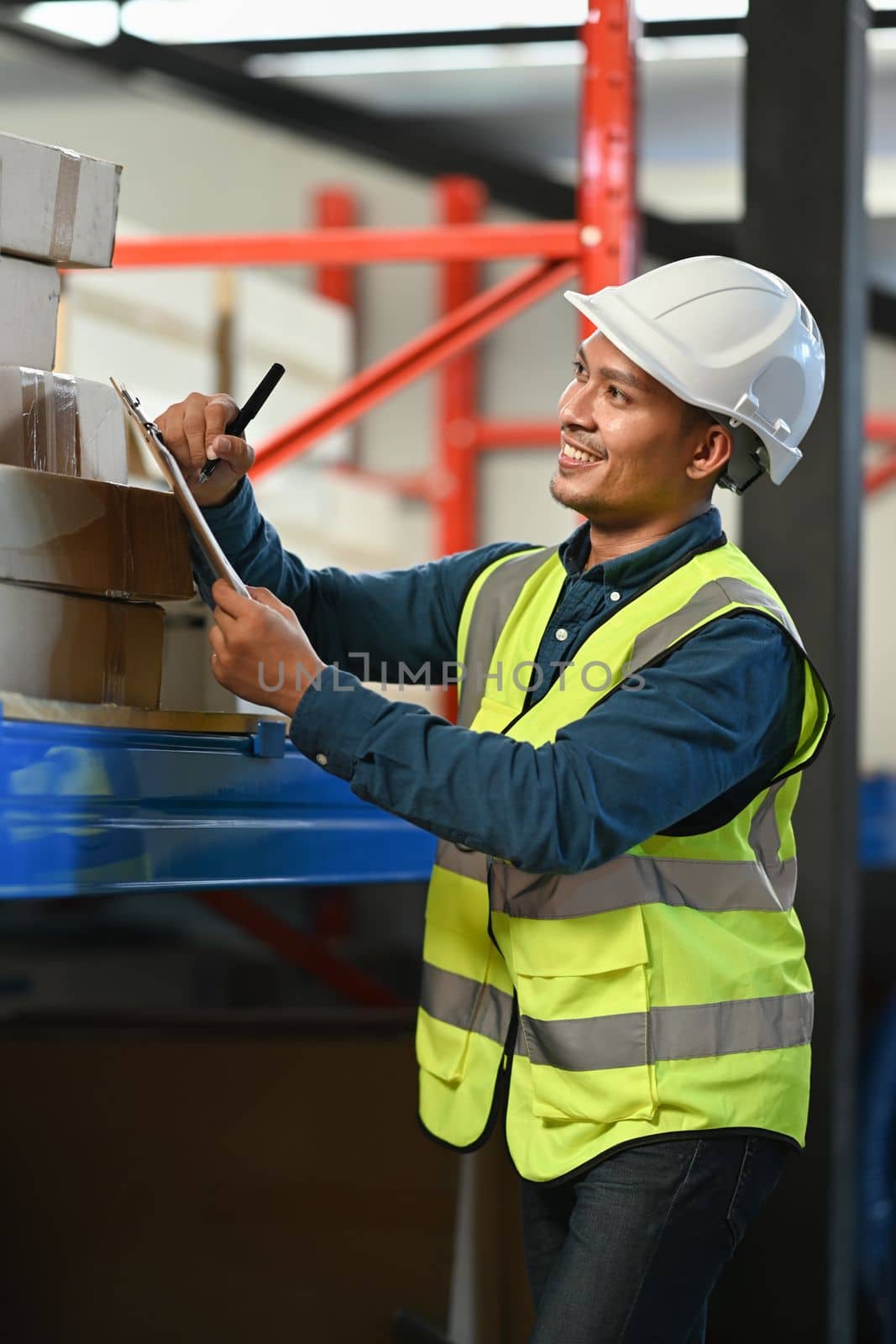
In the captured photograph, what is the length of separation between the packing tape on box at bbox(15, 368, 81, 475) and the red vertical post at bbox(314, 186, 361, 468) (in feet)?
23.6

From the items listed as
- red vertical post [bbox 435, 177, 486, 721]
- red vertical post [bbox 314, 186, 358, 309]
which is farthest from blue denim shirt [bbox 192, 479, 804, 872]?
red vertical post [bbox 314, 186, 358, 309]

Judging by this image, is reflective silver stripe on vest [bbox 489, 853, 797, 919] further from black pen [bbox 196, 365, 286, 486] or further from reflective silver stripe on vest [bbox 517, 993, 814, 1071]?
black pen [bbox 196, 365, 286, 486]

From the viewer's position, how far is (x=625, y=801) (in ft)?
6.00

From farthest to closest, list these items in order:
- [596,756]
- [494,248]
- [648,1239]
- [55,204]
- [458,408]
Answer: [458,408], [494,248], [55,204], [648,1239], [596,756]

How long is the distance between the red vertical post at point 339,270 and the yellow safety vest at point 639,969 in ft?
24.3

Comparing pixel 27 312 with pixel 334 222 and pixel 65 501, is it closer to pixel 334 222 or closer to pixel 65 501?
pixel 65 501

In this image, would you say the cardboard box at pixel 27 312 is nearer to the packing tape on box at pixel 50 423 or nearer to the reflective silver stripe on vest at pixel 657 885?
the packing tape on box at pixel 50 423

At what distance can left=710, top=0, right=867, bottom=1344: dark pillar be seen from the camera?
3666 mm

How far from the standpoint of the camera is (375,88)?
8.84 metres

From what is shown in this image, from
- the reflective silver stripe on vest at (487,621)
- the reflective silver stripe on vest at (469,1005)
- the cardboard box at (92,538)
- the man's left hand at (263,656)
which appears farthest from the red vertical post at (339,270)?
the man's left hand at (263,656)

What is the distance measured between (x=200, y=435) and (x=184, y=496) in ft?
0.69

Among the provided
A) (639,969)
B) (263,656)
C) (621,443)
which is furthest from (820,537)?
(263,656)

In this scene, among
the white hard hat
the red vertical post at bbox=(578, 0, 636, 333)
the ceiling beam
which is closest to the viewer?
the white hard hat

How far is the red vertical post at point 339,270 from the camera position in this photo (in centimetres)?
938
